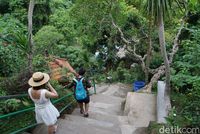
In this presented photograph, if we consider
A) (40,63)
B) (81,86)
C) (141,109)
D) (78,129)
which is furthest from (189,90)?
(40,63)

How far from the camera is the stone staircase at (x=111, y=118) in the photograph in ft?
20.1

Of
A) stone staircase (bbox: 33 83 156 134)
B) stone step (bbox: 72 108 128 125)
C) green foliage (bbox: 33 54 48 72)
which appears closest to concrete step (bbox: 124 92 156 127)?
stone staircase (bbox: 33 83 156 134)

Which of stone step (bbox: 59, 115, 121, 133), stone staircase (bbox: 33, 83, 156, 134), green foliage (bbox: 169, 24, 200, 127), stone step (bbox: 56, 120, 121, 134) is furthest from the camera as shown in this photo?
stone step (bbox: 59, 115, 121, 133)

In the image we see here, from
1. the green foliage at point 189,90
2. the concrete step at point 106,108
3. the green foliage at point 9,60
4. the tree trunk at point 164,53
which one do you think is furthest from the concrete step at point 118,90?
the green foliage at point 9,60

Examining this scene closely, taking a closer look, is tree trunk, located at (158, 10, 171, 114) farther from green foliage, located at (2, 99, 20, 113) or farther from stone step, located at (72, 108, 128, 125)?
green foliage, located at (2, 99, 20, 113)

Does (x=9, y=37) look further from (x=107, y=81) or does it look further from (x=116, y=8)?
(x=107, y=81)

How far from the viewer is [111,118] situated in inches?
297

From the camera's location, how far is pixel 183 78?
23.8 ft

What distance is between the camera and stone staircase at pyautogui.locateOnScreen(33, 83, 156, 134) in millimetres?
6112

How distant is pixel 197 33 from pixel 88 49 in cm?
876

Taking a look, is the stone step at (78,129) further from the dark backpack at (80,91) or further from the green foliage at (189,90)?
the green foliage at (189,90)

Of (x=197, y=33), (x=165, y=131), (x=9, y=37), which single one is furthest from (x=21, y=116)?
(x=197, y=33)

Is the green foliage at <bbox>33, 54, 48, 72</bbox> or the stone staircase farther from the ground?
the green foliage at <bbox>33, 54, 48, 72</bbox>

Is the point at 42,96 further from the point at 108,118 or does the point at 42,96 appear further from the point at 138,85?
the point at 138,85
